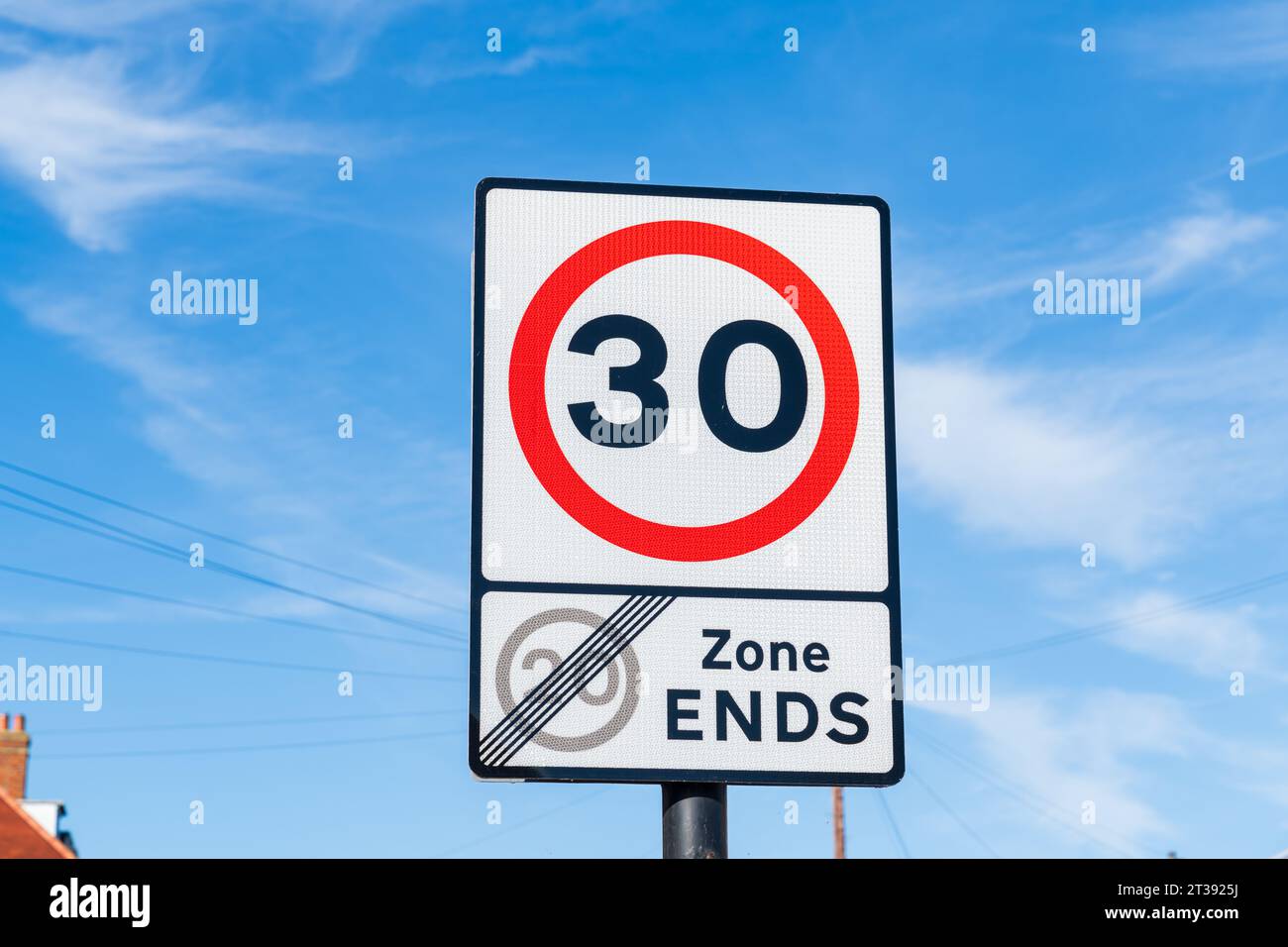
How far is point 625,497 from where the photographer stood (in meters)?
3.34

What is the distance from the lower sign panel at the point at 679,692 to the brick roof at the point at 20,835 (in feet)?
89.9

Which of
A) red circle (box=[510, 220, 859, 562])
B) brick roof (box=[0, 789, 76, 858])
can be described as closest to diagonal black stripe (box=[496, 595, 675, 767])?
red circle (box=[510, 220, 859, 562])

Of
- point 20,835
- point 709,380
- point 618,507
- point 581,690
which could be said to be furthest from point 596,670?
point 20,835

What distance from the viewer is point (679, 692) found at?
3258mm

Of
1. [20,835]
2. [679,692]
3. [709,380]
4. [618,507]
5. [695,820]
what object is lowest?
[20,835]

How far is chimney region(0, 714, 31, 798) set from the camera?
31594mm

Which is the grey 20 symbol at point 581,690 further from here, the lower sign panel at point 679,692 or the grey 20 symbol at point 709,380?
the grey 20 symbol at point 709,380

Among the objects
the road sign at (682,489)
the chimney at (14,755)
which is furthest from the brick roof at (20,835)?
the road sign at (682,489)

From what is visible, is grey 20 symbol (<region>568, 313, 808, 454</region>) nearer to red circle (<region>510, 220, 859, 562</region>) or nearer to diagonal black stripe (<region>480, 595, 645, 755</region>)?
red circle (<region>510, 220, 859, 562</region>)

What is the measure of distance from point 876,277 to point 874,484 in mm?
458

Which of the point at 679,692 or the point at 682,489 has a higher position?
the point at 682,489

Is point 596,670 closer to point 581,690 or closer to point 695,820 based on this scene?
point 581,690

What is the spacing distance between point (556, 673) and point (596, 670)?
0.08m
